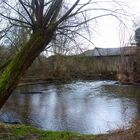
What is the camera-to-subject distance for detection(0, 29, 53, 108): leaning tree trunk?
25.3 ft

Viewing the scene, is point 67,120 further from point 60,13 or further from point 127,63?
point 127,63

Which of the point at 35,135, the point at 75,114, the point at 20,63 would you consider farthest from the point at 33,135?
the point at 75,114

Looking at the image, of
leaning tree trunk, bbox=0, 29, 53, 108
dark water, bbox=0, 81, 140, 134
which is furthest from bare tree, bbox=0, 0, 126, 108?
dark water, bbox=0, 81, 140, 134

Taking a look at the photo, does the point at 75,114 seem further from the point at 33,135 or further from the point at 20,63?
the point at 20,63

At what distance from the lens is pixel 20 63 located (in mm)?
7824

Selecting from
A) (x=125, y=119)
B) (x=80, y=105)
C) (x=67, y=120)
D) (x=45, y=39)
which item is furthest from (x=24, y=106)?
(x=45, y=39)

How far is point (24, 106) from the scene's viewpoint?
19.3 metres

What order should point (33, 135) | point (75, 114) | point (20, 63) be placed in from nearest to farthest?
point (20, 63), point (33, 135), point (75, 114)

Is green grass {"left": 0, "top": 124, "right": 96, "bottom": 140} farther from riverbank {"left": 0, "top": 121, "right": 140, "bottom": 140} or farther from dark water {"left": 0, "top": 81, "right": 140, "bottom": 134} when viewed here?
dark water {"left": 0, "top": 81, "right": 140, "bottom": 134}

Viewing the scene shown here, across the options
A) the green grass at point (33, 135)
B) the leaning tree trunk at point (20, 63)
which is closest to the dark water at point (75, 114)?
the green grass at point (33, 135)

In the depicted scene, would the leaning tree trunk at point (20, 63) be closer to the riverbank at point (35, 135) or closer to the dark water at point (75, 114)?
the riverbank at point (35, 135)

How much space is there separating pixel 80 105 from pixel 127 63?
18756 millimetres

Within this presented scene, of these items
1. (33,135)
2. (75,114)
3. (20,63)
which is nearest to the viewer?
(20,63)

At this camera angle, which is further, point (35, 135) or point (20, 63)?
point (35, 135)
